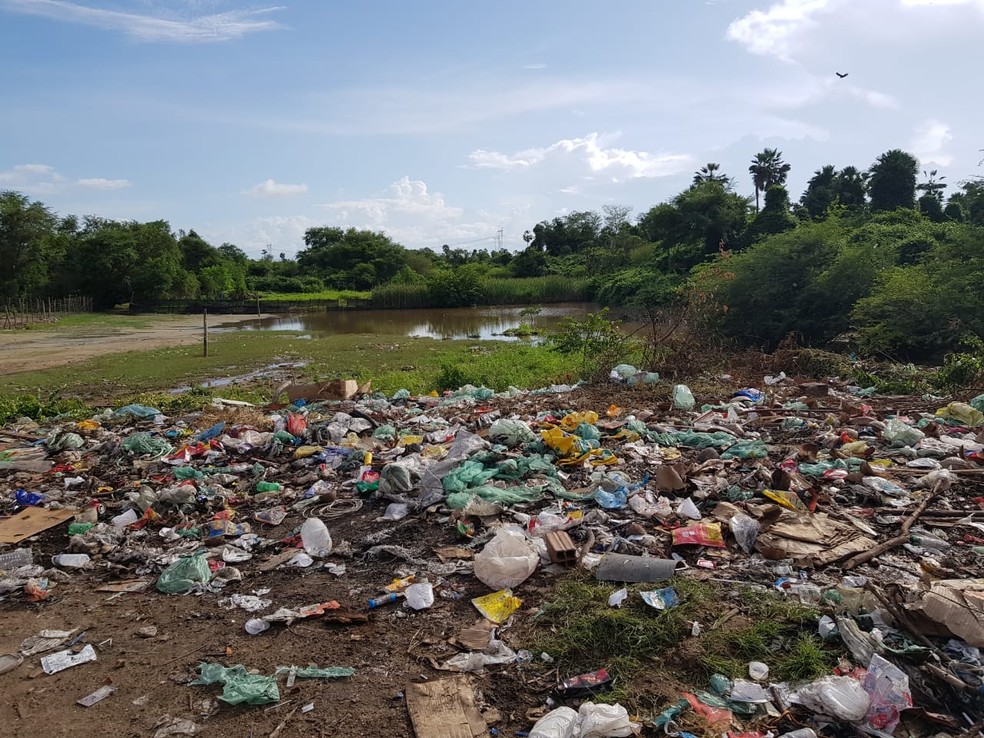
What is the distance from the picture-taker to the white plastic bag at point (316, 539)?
4137 mm

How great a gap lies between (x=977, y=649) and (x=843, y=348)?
10566 mm

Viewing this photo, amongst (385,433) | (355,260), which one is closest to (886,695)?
(385,433)

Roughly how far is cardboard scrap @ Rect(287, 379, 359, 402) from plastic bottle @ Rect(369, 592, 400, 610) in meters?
5.46

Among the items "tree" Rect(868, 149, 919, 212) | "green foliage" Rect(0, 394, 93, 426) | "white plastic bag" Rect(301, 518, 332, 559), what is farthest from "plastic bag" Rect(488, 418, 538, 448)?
"tree" Rect(868, 149, 919, 212)

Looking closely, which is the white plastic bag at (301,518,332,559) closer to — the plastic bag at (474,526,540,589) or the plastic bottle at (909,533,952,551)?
the plastic bag at (474,526,540,589)

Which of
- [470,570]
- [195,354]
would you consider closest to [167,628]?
[470,570]

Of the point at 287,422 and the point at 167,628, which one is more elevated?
the point at 287,422

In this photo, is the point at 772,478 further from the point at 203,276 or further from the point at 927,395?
the point at 203,276

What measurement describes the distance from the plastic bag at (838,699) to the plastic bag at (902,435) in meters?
3.64

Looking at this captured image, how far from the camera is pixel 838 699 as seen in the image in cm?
234

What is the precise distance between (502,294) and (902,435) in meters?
36.5

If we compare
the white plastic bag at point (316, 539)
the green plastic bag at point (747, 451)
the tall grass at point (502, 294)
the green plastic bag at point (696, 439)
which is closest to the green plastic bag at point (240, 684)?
the white plastic bag at point (316, 539)

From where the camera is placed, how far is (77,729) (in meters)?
2.67

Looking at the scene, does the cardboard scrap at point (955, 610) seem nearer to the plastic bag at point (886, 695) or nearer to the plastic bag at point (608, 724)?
the plastic bag at point (886, 695)
